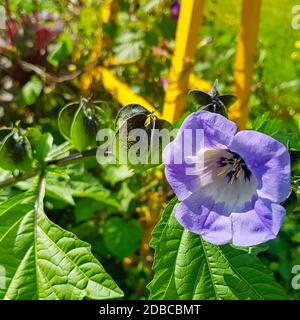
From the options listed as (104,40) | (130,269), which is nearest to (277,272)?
(130,269)

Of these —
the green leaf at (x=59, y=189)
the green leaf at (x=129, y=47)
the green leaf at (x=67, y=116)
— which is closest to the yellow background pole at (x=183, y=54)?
the green leaf at (x=129, y=47)

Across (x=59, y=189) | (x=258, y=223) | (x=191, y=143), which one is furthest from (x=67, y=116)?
(x=258, y=223)

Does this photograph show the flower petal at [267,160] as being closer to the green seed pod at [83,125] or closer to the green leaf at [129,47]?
the green seed pod at [83,125]

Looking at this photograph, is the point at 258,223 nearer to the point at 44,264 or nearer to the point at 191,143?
the point at 191,143

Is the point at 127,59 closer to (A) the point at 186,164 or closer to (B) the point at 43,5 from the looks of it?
(B) the point at 43,5

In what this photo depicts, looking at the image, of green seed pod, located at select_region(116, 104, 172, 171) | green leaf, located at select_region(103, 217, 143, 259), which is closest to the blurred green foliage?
green leaf, located at select_region(103, 217, 143, 259)

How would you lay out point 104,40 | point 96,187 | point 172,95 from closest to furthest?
point 96,187
point 172,95
point 104,40
